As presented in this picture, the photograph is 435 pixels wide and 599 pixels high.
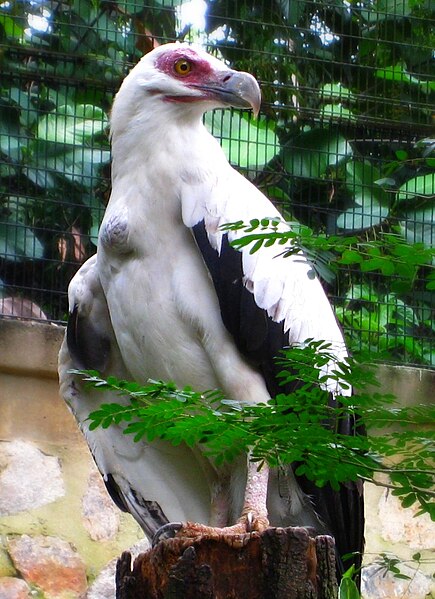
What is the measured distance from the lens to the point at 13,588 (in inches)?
242

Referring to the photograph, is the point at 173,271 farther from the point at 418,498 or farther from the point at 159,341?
the point at 418,498

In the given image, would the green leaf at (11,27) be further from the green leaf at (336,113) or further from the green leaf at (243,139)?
the green leaf at (336,113)

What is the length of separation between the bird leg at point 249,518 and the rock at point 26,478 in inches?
70.1

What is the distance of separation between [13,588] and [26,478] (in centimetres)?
57

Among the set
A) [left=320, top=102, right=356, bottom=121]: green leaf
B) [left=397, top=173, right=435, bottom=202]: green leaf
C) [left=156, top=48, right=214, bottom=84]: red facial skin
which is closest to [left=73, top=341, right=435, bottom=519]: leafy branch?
[left=156, top=48, right=214, bottom=84]: red facial skin

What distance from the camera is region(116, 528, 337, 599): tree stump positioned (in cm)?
373

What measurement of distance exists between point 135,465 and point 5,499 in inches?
45.6

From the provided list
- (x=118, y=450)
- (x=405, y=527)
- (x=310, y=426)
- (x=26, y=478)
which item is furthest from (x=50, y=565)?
(x=310, y=426)

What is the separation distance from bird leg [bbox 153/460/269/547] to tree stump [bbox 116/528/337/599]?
1.58 feet

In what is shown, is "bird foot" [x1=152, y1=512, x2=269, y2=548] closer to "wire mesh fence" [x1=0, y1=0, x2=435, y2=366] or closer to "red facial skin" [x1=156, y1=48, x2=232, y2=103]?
"red facial skin" [x1=156, y1=48, x2=232, y2=103]

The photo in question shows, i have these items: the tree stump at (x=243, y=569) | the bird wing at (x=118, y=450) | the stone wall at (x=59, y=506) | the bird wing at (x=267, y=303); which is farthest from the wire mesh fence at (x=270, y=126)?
the tree stump at (x=243, y=569)

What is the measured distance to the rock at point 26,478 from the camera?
21.1ft

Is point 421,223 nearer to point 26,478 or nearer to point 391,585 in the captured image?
point 391,585

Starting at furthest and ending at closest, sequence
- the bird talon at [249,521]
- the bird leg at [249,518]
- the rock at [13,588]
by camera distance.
Result: the rock at [13,588] → the bird talon at [249,521] → the bird leg at [249,518]
